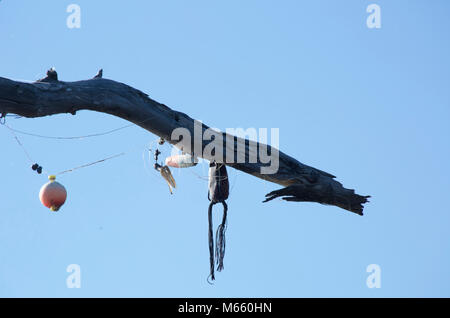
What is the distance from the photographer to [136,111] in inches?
299

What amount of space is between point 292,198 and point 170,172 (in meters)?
1.59

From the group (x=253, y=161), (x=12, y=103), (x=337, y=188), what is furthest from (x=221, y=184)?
(x=12, y=103)

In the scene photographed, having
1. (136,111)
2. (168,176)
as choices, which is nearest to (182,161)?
(168,176)

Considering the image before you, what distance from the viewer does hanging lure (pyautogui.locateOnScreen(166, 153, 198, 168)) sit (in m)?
8.81

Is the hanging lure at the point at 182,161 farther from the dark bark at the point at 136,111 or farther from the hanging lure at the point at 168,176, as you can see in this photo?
the dark bark at the point at 136,111

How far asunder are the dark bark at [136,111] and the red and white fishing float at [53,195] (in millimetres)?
1631

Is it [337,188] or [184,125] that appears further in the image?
[337,188]

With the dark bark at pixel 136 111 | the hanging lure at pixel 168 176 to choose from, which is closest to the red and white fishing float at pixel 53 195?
the hanging lure at pixel 168 176

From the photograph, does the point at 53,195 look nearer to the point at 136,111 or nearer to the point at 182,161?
the point at 182,161

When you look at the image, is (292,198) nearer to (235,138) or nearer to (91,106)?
(235,138)

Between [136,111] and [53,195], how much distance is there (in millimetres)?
1794

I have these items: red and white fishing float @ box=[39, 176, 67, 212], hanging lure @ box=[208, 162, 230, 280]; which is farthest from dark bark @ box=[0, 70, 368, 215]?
red and white fishing float @ box=[39, 176, 67, 212]

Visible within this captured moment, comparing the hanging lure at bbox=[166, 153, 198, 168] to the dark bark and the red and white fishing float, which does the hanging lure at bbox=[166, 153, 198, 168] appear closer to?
the dark bark

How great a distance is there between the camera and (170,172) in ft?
29.9
